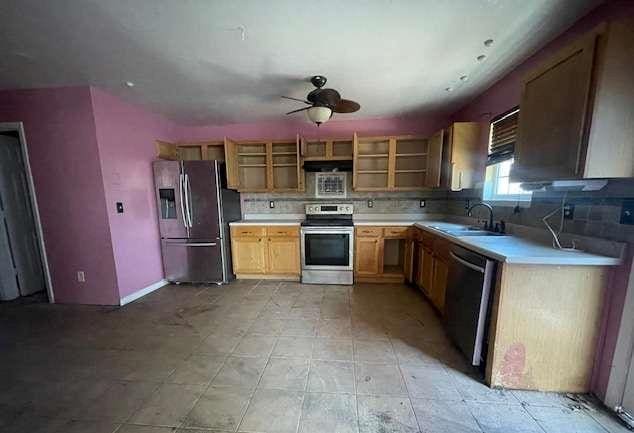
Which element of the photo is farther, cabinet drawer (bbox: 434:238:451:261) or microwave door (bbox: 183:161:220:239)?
microwave door (bbox: 183:161:220:239)

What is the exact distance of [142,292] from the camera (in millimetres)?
3086

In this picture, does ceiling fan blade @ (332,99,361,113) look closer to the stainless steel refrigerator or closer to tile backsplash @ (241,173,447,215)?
tile backsplash @ (241,173,447,215)

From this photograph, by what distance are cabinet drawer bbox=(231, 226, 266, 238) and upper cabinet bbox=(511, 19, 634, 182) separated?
316 cm

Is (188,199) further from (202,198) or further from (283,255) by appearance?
(283,255)

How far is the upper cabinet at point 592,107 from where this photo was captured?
115 cm

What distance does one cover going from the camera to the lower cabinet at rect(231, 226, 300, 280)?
3.49 metres

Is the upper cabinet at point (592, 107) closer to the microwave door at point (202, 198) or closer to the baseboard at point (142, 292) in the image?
the microwave door at point (202, 198)

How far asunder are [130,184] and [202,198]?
2.82 ft

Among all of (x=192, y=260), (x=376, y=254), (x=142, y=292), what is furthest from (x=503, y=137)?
(x=142, y=292)

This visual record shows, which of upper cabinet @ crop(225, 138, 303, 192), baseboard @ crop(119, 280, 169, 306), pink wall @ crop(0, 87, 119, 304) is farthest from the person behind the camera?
upper cabinet @ crop(225, 138, 303, 192)

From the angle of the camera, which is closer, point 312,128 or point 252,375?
point 252,375

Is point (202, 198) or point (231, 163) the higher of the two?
point (231, 163)

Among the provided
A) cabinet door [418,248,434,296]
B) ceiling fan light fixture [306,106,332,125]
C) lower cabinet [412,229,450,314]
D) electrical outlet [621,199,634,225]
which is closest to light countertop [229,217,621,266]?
electrical outlet [621,199,634,225]

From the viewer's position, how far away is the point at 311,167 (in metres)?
3.55
